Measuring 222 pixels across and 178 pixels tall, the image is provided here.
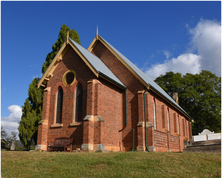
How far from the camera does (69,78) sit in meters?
18.5

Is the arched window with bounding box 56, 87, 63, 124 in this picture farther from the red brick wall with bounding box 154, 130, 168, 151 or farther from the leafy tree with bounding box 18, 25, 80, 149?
the red brick wall with bounding box 154, 130, 168, 151

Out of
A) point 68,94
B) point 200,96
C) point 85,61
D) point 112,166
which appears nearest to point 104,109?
→ point 68,94

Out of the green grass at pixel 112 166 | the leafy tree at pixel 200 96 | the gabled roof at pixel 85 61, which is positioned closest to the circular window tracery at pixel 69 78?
the gabled roof at pixel 85 61

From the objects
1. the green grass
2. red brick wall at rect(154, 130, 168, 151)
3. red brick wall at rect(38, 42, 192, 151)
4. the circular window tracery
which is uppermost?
the circular window tracery

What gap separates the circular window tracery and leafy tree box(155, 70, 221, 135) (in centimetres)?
2863

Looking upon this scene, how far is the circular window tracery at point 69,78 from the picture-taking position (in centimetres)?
1815

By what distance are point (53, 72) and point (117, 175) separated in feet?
40.6

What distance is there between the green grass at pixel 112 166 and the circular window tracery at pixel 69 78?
722 centimetres

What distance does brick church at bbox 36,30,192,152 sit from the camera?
16.1 m

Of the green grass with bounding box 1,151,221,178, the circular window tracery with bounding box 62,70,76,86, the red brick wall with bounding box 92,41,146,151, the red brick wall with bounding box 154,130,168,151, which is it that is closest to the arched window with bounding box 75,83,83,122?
the circular window tracery with bounding box 62,70,76,86

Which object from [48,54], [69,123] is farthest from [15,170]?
[48,54]

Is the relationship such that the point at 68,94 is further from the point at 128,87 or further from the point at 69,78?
the point at 128,87

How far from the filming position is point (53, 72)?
19375 millimetres

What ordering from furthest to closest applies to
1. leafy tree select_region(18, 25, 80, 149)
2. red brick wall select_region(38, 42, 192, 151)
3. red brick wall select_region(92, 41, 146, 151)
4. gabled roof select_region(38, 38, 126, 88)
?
leafy tree select_region(18, 25, 80, 149), red brick wall select_region(92, 41, 146, 151), gabled roof select_region(38, 38, 126, 88), red brick wall select_region(38, 42, 192, 151)
